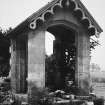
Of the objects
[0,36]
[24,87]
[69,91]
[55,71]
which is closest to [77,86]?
[69,91]

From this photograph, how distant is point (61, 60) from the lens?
52.1ft

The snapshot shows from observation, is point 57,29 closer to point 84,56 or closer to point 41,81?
point 84,56

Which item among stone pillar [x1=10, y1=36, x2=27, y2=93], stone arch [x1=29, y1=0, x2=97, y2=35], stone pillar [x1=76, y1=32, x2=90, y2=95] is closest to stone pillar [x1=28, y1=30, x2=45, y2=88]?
stone arch [x1=29, y1=0, x2=97, y2=35]

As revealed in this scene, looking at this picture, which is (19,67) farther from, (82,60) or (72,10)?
(72,10)

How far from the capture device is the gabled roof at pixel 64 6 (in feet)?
40.0

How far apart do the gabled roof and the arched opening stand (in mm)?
2196

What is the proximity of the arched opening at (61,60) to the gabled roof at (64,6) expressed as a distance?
7.21 ft

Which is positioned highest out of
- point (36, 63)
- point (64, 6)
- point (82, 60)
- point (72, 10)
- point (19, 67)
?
point (64, 6)

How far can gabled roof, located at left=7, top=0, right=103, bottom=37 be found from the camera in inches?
480

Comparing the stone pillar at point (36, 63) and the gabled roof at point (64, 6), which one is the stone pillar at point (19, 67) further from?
the stone pillar at point (36, 63)

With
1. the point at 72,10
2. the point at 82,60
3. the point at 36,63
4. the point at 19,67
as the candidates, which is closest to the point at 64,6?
the point at 72,10

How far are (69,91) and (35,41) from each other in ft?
10.9

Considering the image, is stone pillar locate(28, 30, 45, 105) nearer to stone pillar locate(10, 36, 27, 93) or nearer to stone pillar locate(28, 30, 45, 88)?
stone pillar locate(28, 30, 45, 88)

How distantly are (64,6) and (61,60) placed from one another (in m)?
4.00
